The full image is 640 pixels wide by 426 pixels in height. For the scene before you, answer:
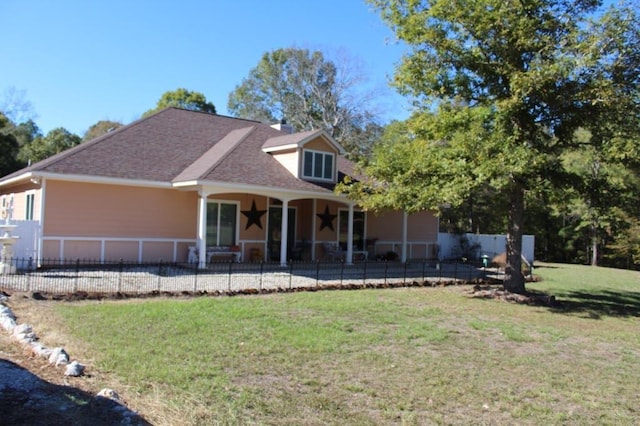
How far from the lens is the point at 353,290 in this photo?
14453mm

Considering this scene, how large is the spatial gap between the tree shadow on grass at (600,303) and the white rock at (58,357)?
11.6 meters

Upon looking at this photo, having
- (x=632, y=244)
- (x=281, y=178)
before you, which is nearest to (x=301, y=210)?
(x=281, y=178)

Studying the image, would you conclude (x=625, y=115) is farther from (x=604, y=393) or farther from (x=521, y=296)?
(x=604, y=393)

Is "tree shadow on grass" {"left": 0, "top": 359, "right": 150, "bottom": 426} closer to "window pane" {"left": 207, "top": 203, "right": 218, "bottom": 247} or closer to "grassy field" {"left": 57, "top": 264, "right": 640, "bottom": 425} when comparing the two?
"grassy field" {"left": 57, "top": 264, "right": 640, "bottom": 425}

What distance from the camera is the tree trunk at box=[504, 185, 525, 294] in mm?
15258

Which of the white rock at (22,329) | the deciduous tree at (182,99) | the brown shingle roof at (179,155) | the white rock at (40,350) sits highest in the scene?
the deciduous tree at (182,99)

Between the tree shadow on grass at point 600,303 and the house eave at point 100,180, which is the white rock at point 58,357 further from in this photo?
the tree shadow on grass at point 600,303

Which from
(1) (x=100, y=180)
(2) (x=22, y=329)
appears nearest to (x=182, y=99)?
(1) (x=100, y=180)

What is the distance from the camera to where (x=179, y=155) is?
19703 mm

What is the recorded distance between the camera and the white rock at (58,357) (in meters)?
6.42

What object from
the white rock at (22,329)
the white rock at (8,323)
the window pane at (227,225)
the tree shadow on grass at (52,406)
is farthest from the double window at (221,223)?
the tree shadow on grass at (52,406)

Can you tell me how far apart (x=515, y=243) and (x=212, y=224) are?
10.2 m

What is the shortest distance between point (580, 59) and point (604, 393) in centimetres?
867

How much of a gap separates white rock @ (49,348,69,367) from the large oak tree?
31.0ft
